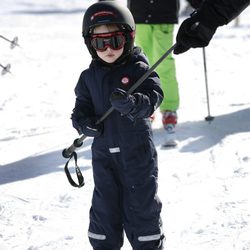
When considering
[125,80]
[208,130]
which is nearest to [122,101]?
[125,80]

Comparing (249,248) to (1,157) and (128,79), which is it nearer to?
(128,79)

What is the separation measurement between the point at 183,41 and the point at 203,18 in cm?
17

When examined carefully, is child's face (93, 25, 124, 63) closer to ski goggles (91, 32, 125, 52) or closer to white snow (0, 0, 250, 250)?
ski goggles (91, 32, 125, 52)

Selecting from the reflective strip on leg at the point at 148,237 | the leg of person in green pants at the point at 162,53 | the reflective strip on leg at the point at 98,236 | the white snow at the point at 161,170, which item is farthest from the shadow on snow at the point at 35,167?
the reflective strip on leg at the point at 148,237

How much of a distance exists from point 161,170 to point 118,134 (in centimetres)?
199

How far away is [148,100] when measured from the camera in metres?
3.00

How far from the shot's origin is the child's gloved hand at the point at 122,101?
9.27 ft

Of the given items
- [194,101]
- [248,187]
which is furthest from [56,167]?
[194,101]

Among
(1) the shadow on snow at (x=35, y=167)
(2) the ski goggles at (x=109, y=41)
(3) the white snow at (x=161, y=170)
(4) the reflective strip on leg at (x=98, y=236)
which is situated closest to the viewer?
(2) the ski goggles at (x=109, y=41)

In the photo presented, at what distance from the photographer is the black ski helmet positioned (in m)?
3.11

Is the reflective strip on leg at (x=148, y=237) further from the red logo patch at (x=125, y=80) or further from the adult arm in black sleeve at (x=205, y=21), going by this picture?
the adult arm in black sleeve at (x=205, y=21)

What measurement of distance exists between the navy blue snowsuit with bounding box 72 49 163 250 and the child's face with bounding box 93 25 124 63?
0.05 m

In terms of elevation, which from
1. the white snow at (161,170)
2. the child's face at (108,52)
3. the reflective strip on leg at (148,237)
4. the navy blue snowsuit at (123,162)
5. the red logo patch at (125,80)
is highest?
the child's face at (108,52)

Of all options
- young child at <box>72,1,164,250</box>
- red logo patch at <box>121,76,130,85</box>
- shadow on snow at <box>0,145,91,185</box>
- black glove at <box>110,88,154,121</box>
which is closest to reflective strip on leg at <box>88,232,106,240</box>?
young child at <box>72,1,164,250</box>
